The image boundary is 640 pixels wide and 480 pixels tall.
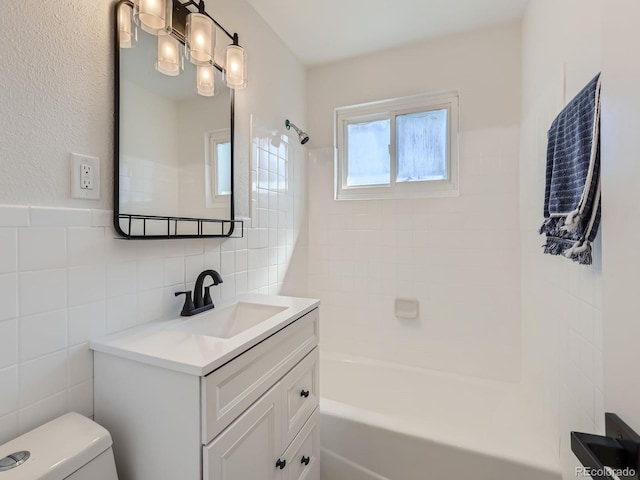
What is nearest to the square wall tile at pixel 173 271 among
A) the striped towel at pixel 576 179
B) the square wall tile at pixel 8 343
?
the square wall tile at pixel 8 343

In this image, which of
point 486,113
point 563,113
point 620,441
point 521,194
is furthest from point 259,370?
point 486,113

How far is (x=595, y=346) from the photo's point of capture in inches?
36.5

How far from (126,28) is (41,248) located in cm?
75

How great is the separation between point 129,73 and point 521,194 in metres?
2.03

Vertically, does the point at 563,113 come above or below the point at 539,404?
above

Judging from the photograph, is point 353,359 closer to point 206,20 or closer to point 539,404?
point 539,404

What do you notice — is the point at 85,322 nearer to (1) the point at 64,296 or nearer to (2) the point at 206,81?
(1) the point at 64,296

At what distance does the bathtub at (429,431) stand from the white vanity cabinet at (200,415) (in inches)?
19.4

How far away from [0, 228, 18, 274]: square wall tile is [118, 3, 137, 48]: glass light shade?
67 centimetres

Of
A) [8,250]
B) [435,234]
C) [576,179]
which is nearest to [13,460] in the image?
[8,250]

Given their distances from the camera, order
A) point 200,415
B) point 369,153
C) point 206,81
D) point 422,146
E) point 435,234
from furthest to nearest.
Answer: point 369,153 < point 422,146 < point 435,234 < point 206,81 < point 200,415

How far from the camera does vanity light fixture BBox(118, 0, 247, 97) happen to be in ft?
3.24

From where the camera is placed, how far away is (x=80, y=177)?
2.82 feet

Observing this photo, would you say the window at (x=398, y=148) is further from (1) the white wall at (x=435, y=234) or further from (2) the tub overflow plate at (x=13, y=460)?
(2) the tub overflow plate at (x=13, y=460)
